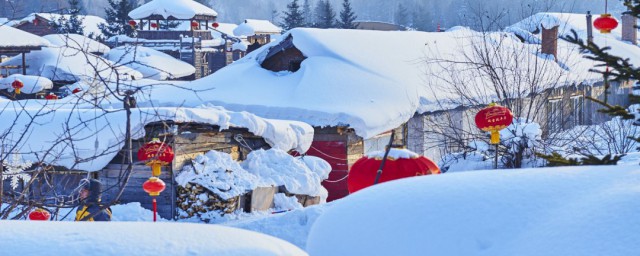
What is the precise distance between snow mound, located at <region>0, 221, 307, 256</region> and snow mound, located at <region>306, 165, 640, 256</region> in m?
0.66

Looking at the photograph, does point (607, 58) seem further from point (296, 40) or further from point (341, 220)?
point (296, 40)

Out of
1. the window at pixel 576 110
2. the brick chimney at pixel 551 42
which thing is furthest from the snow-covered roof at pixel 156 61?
the window at pixel 576 110

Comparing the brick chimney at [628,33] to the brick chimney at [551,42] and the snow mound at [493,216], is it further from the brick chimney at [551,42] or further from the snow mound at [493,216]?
the snow mound at [493,216]

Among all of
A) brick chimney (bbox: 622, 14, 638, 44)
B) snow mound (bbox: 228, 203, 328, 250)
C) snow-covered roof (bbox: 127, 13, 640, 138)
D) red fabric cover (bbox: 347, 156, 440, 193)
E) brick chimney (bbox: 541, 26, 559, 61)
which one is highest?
brick chimney (bbox: 622, 14, 638, 44)

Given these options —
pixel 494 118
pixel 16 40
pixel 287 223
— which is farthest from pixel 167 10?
pixel 494 118

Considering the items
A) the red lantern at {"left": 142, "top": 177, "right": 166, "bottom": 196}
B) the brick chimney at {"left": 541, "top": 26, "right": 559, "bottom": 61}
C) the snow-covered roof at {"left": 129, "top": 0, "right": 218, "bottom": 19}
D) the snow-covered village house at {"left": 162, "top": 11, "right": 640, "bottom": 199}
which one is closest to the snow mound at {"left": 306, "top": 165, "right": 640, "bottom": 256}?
the red lantern at {"left": 142, "top": 177, "right": 166, "bottom": 196}

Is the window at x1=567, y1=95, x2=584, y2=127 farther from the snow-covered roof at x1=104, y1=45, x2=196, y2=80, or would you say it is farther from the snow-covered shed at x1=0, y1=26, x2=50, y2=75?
the snow-covered roof at x1=104, y1=45, x2=196, y2=80

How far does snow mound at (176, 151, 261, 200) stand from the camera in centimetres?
1453

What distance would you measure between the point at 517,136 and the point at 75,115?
7.44 metres

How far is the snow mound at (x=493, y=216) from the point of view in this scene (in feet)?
9.41

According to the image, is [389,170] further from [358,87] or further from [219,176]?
[358,87]

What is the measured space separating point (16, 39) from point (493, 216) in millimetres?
27230

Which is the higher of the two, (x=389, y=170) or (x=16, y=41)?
(x=16, y=41)

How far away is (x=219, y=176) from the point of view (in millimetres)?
14938
